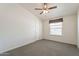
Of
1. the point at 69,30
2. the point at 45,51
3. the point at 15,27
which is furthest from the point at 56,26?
the point at 15,27

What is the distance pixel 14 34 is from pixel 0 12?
1283 mm

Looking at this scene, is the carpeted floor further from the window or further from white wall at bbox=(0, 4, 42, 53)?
the window

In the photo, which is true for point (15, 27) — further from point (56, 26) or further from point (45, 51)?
point (56, 26)

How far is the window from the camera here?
5926 millimetres

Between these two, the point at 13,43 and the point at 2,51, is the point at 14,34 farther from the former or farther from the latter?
the point at 2,51

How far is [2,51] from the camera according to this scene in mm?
3477

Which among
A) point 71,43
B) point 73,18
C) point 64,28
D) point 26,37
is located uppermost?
Result: point 73,18

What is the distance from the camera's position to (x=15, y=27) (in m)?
4.24

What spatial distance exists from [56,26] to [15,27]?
3234mm

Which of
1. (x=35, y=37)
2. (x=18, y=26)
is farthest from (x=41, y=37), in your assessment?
(x=18, y=26)

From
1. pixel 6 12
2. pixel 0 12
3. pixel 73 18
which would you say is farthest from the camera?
pixel 73 18

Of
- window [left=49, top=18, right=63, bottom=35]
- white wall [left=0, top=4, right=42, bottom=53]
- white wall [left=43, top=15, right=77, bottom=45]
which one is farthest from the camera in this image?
window [left=49, top=18, right=63, bottom=35]

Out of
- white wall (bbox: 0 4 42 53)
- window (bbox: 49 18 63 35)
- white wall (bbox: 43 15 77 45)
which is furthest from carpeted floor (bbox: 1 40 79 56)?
window (bbox: 49 18 63 35)

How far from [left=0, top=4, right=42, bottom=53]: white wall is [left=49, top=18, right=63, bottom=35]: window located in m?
1.56
